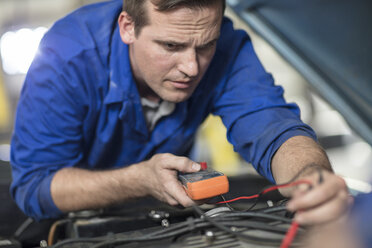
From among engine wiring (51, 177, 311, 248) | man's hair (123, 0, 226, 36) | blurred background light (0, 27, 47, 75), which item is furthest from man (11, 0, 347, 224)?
blurred background light (0, 27, 47, 75)

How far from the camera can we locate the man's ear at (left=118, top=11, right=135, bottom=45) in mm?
905

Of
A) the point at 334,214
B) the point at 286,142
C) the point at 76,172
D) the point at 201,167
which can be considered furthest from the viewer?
the point at 76,172

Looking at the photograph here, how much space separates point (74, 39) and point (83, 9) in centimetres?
14

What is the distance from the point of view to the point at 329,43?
906 millimetres

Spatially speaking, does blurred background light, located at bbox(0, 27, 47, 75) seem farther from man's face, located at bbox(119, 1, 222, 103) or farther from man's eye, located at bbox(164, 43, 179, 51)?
man's eye, located at bbox(164, 43, 179, 51)

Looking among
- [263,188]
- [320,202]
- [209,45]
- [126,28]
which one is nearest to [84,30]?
[126,28]

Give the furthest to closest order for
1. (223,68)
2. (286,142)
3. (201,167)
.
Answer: (223,68) → (286,142) → (201,167)

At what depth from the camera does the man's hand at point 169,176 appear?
64 cm

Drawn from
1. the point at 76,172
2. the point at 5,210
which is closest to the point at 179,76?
the point at 76,172

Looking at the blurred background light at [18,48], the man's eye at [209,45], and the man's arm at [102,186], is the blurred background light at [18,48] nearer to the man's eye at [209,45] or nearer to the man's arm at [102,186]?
the man's arm at [102,186]

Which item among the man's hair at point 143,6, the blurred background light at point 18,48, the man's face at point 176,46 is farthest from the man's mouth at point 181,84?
the blurred background light at point 18,48

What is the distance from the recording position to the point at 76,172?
90 centimetres

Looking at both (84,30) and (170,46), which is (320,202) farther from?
(84,30)

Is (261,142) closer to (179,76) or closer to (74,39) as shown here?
(179,76)
